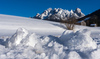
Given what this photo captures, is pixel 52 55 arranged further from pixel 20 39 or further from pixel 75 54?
pixel 20 39

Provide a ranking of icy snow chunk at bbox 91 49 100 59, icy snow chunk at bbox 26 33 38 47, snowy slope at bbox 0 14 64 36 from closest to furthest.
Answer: icy snow chunk at bbox 91 49 100 59 < icy snow chunk at bbox 26 33 38 47 < snowy slope at bbox 0 14 64 36

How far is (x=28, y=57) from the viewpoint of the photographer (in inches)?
52.1

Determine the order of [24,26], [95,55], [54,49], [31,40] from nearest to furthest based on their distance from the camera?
[95,55], [54,49], [31,40], [24,26]

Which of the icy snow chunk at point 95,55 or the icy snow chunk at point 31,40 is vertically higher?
the icy snow chunk at point 31,40

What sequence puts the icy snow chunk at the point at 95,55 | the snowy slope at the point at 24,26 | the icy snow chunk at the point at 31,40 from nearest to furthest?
the icy snow chunk at the point at 95,55
the icy snow chunk at the point at 31,40
the snowy slope at the point at 24,26

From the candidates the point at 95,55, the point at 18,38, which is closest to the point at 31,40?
the point at 18,38

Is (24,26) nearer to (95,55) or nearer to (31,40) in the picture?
(31,40)

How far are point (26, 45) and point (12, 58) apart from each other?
52 centimetres

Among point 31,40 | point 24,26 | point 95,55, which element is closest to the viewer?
point 95,55

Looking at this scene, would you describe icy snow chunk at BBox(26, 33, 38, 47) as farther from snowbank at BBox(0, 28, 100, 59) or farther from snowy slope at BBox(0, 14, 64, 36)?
snowy slope at BBox(0, 14, 64, 36)

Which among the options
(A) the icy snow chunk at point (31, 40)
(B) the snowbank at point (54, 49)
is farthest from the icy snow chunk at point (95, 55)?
(A) the icy snow chunk at point (31, 40)

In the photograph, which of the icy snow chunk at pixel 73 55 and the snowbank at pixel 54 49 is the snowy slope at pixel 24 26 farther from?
the icy snow chunk at pixel 73 55

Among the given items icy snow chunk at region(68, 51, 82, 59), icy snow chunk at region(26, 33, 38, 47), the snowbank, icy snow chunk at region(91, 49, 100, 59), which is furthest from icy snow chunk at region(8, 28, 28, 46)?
icy snow chunk at region(91, 49, 100, 59)

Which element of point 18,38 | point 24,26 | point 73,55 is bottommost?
point 73,55
